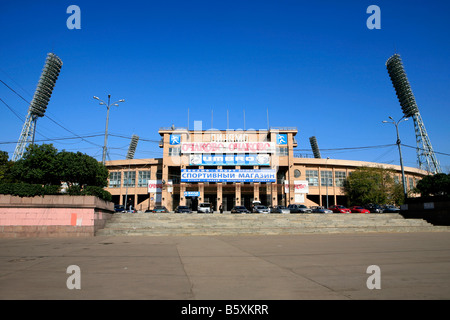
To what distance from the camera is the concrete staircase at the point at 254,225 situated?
19.3 meters

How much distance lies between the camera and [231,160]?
157 feet

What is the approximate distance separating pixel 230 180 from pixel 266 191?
8.12 meters

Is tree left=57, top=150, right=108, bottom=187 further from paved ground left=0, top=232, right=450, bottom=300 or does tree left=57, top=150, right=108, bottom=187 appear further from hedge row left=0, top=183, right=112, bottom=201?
paved ground left=0, top=232, right=450, bottom=300

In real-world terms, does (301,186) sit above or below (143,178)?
below

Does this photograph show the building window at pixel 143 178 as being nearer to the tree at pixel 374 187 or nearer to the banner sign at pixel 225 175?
the banner sign at pixel 225 175

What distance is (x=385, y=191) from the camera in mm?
52375

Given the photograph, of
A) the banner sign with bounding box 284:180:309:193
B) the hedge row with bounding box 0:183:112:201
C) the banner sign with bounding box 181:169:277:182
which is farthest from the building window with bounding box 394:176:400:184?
the hedge row with bounding box 0:183:112:201

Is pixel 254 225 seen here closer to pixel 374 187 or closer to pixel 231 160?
pixel 231 160

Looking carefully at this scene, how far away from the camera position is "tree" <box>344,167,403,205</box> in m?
52.0

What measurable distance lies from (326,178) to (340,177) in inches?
130

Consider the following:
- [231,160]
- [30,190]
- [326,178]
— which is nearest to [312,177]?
[326,178]

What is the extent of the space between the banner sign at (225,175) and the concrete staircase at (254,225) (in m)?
20.5

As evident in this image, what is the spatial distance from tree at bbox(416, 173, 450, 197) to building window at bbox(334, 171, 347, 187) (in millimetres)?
31976

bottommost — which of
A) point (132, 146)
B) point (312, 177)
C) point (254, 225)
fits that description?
point (254, 225)
